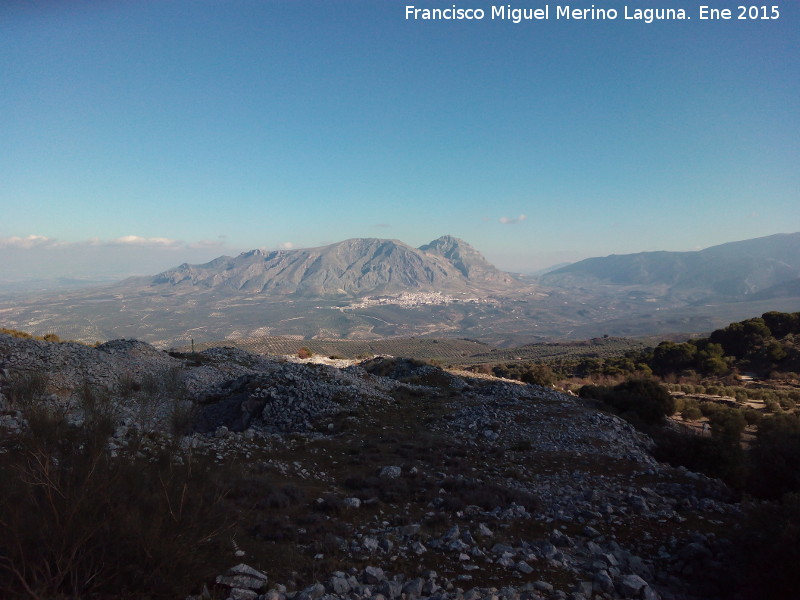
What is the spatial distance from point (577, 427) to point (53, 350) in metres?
28.4

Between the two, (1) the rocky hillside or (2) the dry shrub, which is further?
(1) the rocky hillside

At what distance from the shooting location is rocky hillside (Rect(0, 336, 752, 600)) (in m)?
6.17

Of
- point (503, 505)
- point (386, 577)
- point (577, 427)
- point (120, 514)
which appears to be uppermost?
point (120, 514)

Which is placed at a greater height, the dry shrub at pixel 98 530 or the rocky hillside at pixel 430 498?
the dry shrub at pixel 98 530

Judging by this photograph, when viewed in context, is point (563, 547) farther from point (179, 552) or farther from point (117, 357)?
point (117, 357)

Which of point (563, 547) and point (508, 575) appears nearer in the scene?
point (508, 575)

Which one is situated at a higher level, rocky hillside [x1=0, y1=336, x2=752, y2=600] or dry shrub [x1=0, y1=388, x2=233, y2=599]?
dry shrub [x1=0, y1=388, x2=233, y2=599]

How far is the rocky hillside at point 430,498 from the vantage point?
Answer: 20.2 ft

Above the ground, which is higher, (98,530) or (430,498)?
(98,530)

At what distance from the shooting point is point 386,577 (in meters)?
6.11

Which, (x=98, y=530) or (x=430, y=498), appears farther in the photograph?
(x=430, y=498)

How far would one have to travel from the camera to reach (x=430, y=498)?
9.76 metres

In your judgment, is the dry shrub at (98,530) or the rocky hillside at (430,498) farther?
the rocky hillside at (430,498)

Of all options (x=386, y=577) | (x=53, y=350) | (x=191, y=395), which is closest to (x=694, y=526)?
(x=386, y=577)
